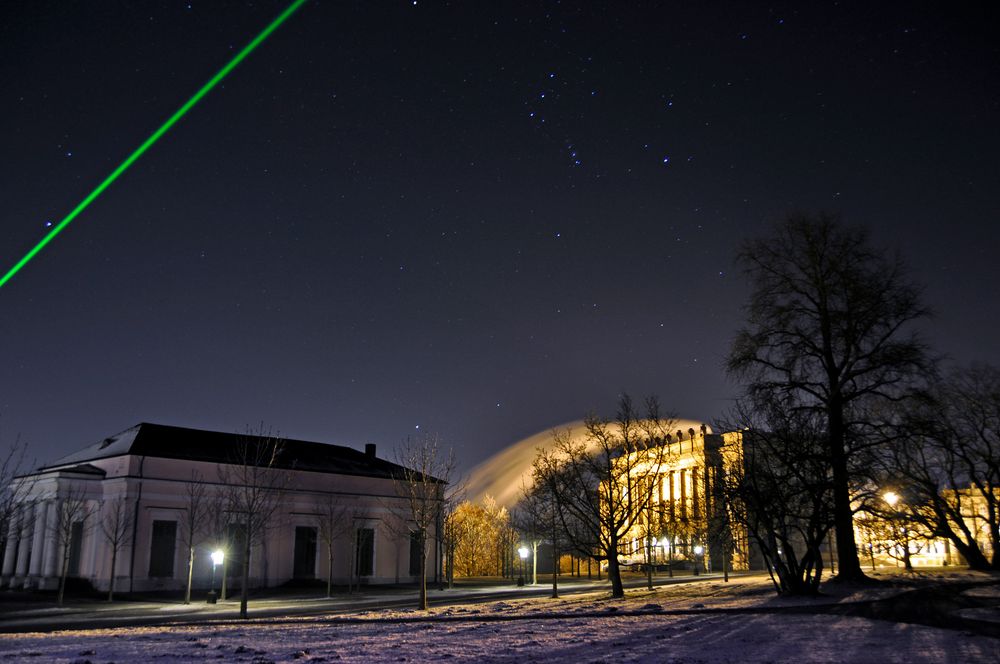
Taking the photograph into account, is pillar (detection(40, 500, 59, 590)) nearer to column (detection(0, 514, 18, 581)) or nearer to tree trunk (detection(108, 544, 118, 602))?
tree trunk (detection(108, 544, 118, 602))

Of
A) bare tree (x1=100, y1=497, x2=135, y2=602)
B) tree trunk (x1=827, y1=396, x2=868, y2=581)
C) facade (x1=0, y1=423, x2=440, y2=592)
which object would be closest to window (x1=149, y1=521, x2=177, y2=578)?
facade (x1=0, y1=423, x2=440, y2=592)

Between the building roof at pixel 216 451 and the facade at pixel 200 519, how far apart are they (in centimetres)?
17

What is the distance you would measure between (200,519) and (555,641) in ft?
135

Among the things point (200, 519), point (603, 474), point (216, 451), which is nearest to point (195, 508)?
point (200, 519)

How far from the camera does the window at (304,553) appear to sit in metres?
61.0

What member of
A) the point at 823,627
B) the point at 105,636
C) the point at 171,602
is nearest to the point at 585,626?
the point at 823,627

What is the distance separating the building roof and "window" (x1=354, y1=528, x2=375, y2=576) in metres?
5.14

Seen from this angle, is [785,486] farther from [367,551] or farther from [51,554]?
[51,554]

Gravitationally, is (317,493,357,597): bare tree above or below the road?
above

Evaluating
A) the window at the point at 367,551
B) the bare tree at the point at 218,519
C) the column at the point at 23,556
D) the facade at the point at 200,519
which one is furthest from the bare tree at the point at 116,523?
the window at the point at 367,551

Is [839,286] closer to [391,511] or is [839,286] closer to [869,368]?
[869,368]

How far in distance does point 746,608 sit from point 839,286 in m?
16.6

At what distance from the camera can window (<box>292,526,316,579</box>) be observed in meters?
61.0

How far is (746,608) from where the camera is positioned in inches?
979
